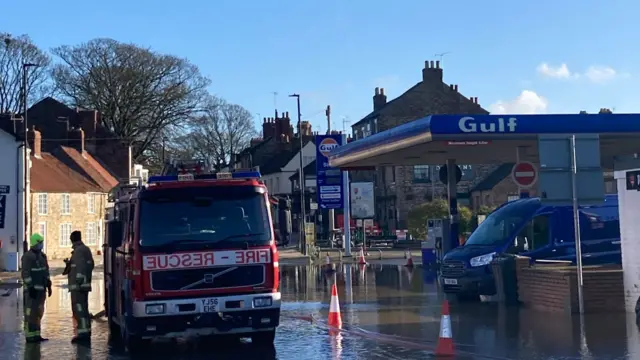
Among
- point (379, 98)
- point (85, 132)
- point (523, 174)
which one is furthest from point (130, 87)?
point (523, 174)

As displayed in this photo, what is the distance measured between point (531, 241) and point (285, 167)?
71.9m

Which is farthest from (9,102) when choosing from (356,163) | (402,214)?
(356,163)

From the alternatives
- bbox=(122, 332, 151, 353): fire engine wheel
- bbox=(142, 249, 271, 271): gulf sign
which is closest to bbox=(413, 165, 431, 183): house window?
bbox=(122, 332, 151, 353): fire engine wheel

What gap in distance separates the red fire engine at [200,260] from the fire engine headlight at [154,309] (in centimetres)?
1

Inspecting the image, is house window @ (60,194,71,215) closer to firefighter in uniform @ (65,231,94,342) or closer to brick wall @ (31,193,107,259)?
brick wall @ (31,193,107,259)

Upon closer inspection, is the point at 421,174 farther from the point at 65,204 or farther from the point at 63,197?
the point at 63,197

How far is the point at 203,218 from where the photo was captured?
509 inches

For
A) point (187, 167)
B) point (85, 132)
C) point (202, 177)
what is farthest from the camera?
point (85, 132)

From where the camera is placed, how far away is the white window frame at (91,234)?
5619cm

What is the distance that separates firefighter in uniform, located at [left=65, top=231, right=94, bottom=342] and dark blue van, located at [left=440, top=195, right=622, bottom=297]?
26.6 feet

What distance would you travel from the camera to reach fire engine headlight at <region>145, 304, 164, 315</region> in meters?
12.6

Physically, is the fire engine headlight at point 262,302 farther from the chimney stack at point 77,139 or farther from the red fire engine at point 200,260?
the chimney stack at point 77,139

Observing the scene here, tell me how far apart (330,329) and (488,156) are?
12.6m

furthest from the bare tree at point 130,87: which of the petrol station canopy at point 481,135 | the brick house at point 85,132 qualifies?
the petrol station canopy at point 481,135
